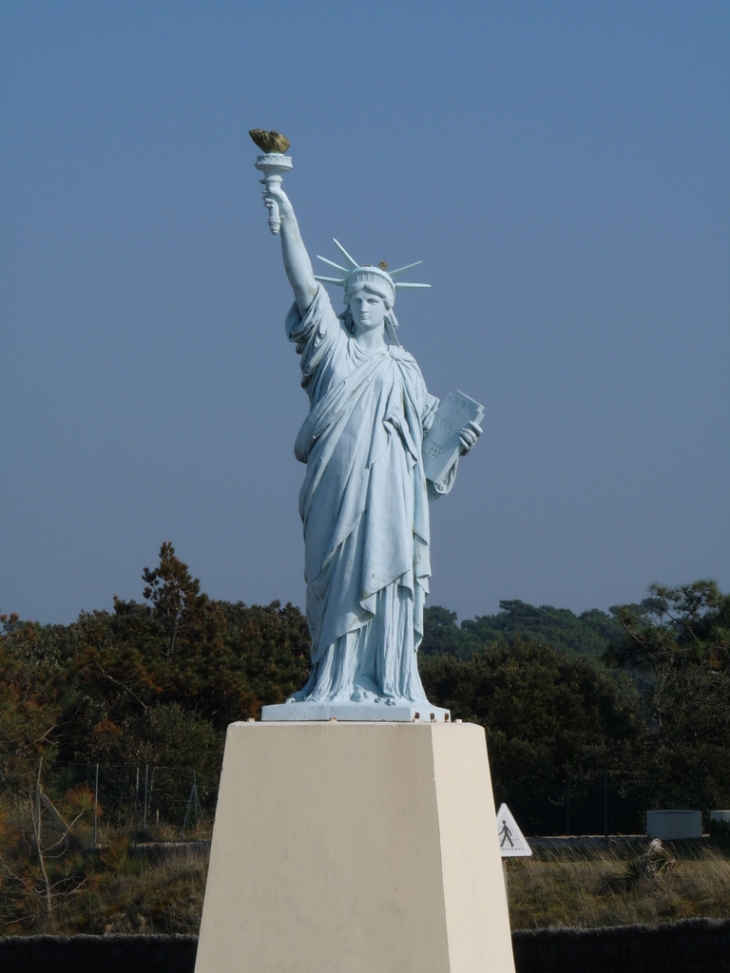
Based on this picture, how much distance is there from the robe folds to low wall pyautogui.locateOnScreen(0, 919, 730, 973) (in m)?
7.33

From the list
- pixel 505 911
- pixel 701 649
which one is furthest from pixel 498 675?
pixel 505 911

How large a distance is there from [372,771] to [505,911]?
49.2 inches

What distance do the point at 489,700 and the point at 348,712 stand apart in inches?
893

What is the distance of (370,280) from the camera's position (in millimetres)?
7617

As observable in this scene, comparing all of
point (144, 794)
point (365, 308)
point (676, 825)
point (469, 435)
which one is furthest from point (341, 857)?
point (144, 794)

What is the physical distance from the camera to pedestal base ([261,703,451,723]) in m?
6.66

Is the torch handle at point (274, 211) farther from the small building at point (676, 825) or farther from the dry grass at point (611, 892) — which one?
the small building at point (676, 825)

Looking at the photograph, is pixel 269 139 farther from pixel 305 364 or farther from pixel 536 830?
pixel 536 830

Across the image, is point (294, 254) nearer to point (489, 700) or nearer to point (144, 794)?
point (144, 794)

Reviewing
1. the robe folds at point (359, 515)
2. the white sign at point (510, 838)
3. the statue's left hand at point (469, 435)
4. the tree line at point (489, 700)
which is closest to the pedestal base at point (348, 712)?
the robe folds at point (359, 515)

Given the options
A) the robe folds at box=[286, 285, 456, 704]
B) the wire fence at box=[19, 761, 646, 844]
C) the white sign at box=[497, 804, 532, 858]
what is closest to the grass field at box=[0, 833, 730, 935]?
the white sign at box=[497, 804, 532, 858]

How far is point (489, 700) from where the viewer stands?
28984 millimetres

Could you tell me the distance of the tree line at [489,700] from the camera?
23703mm

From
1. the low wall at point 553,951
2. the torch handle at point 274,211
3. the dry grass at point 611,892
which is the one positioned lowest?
the low wall at point 553,951
